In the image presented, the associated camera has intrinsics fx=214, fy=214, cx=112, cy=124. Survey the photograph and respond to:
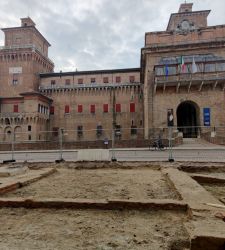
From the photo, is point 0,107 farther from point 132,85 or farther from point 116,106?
point 132,85

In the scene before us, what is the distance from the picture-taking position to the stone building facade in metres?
28.8

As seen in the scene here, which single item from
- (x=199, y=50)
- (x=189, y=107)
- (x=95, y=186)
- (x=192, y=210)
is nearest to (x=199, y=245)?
(x=192, y=210)

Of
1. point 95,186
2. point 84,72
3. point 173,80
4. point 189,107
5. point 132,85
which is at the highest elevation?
point 84,72

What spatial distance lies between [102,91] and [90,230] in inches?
1653

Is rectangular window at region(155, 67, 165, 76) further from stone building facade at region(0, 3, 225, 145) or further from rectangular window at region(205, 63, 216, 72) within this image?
rectangular window at region(205, 63, 216, 72)

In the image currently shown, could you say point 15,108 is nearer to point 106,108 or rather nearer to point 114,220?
point 106,108

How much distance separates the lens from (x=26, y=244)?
8.82 ft

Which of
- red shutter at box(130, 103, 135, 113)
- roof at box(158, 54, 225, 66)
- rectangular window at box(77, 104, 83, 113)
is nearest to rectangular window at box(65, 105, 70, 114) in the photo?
rectangular window at box(77, 104, 83, 113)

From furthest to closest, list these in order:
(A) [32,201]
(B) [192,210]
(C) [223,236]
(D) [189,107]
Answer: (D) [189,107] < (A) [32,201] < (B) [192,210] < (C) [223,236]

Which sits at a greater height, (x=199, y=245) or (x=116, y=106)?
(x=116, y=106)

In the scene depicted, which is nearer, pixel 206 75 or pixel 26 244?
pixel 26 244

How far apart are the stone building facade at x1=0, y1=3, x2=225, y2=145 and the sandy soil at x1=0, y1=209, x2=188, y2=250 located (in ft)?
84.1

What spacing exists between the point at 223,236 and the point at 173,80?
27.1 meters

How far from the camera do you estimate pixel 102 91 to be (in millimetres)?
44156
